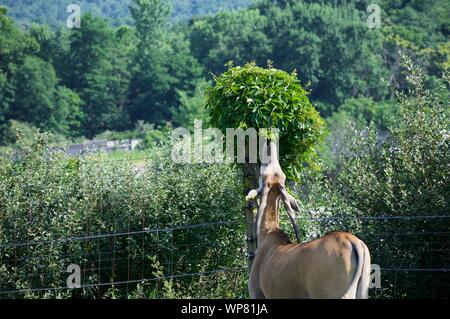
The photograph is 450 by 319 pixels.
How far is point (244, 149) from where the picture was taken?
10289mm

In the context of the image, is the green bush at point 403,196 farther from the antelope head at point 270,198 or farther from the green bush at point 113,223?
the antelope head at point 270,198

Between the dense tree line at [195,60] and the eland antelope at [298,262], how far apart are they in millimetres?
71801

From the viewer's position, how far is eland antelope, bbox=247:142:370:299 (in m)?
7.72

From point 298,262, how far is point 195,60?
305 ft

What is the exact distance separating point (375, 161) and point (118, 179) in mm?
3580

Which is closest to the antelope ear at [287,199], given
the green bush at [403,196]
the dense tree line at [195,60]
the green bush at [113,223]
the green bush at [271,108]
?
the green bush at [271,108]

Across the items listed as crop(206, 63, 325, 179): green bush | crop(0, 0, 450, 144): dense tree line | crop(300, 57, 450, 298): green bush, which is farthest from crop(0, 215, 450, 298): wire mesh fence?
crop(0, 0, 450, 144): dense tree line

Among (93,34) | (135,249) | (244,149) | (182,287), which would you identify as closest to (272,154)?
(244,149)

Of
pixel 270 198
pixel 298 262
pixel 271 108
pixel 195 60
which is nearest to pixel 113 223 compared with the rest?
pixel 271 108

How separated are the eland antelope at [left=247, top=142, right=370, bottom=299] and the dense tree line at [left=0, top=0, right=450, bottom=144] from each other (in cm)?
7180

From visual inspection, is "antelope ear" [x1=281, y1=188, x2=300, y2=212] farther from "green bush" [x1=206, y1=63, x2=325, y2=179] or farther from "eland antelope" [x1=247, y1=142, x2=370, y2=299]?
"green bush" [x1=206, y1=63, x2=325, y2=179]

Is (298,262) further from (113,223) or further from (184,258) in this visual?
(113,223)

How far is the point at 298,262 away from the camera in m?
8.02
